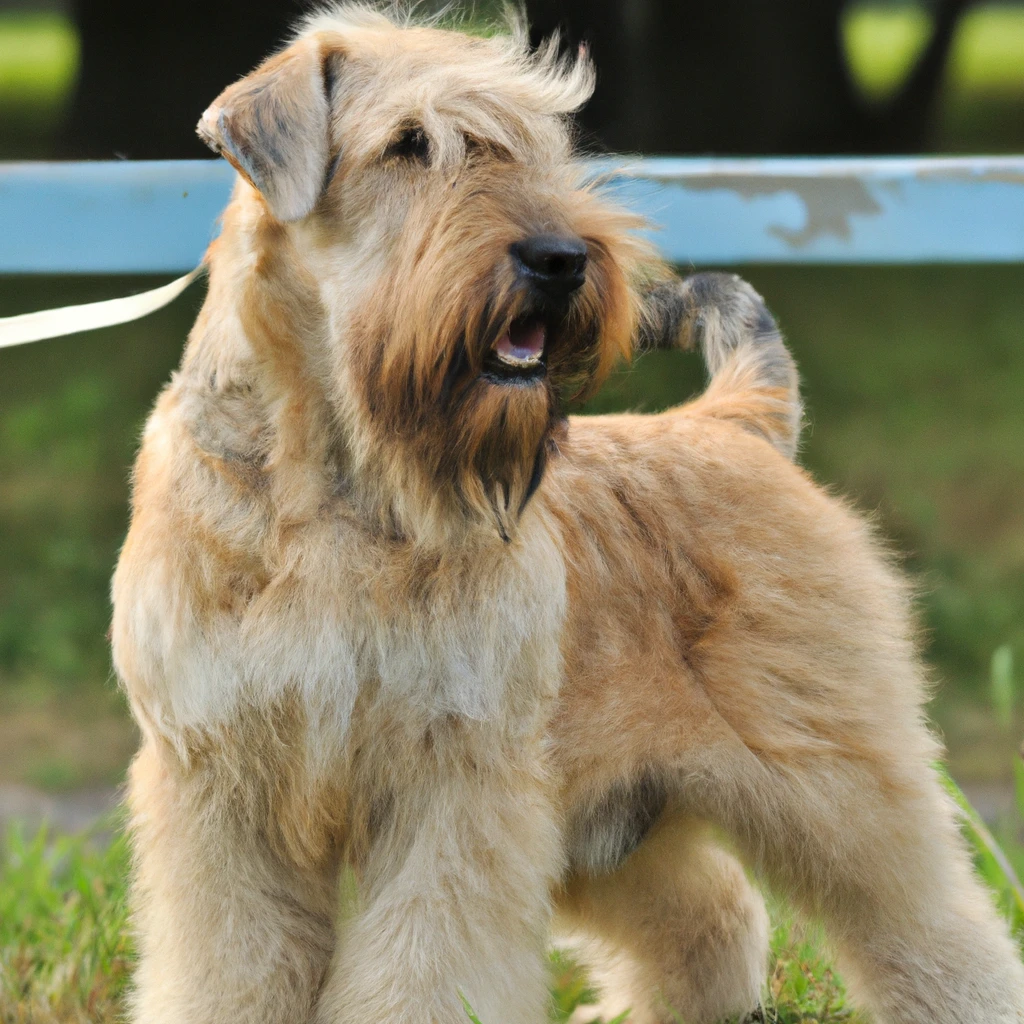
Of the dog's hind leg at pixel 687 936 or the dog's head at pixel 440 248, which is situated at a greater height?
the dog's head at pixel 440 248

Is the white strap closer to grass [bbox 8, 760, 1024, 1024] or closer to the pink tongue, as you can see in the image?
the pink tongue

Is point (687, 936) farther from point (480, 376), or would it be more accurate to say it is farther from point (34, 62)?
point (34, 62)

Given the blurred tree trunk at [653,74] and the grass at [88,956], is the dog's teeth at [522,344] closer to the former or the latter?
the grass at [88,956]

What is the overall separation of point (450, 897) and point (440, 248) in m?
1.40

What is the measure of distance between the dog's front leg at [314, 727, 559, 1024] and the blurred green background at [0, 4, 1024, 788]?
378cm

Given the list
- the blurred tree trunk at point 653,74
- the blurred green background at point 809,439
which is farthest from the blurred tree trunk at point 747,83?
the blurred green background at point 809,439

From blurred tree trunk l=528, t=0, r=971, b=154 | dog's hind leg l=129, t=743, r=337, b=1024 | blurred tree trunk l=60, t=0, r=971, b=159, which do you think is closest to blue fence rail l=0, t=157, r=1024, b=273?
dog's hind leg l=129, t=743, r=337, b=1024

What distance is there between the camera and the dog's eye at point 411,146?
305 centimetres

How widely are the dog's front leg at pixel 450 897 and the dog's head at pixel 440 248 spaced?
0.60 meters

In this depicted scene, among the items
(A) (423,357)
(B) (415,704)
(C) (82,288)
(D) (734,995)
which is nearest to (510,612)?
(B) (415,704)

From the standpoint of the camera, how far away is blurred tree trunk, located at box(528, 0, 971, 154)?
1010cm

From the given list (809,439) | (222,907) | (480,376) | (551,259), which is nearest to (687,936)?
(222,907)

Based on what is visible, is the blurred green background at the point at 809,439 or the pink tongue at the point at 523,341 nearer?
the pink tongue at the point at 523,341

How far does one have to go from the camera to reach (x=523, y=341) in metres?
3.01
